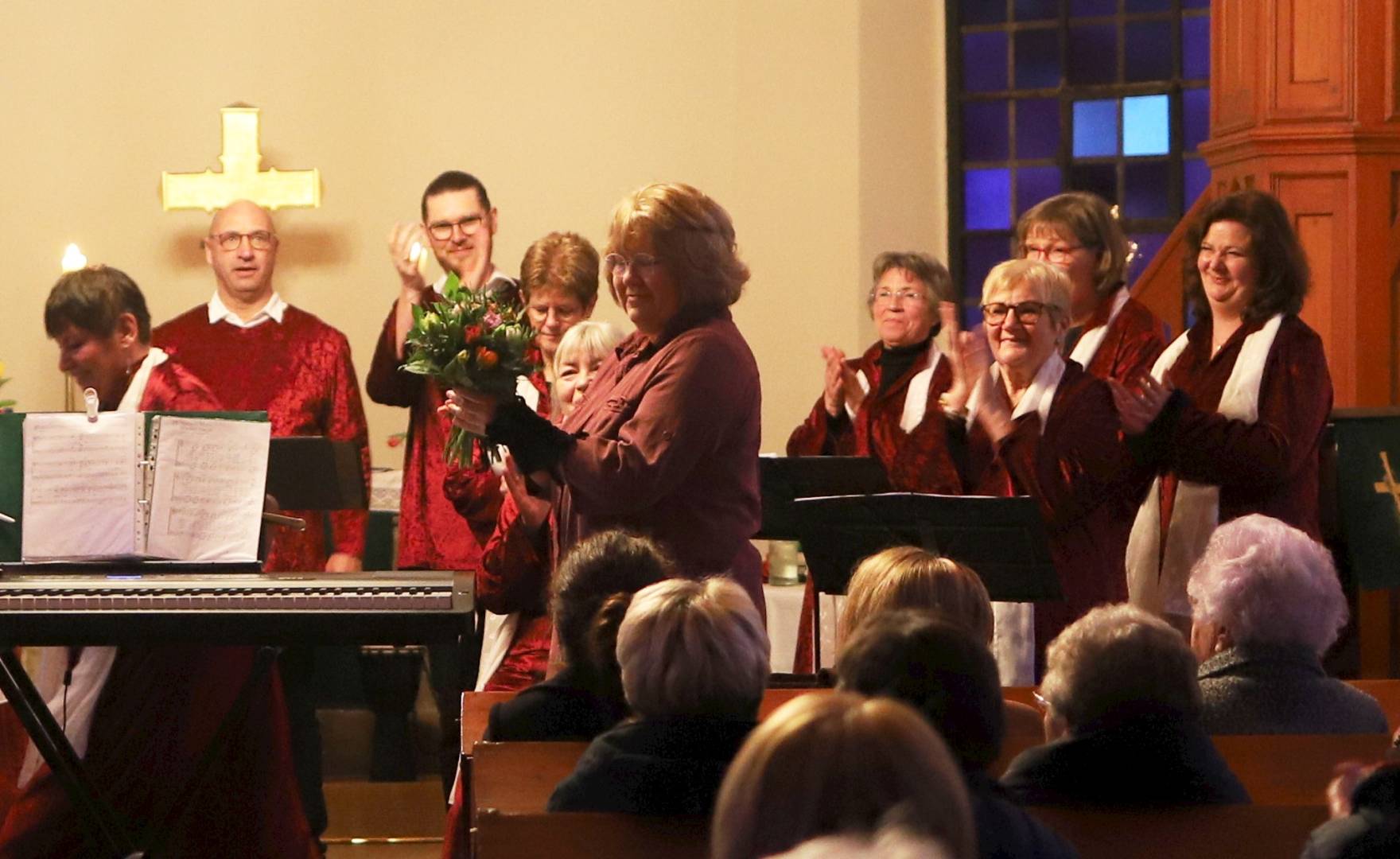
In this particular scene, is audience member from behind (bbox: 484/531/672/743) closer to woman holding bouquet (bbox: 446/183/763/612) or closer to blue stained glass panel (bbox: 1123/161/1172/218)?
woman holding bouquet (bbox: 446/183/763/612)

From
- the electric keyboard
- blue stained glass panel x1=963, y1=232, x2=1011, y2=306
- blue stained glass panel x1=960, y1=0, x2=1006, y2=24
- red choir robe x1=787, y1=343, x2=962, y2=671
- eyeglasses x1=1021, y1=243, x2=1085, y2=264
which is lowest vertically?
the electric keyboard

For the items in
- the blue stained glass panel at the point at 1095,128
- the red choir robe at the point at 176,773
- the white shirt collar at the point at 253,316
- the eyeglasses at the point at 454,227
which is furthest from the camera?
the blue stained glass panel at the point at 1095,128

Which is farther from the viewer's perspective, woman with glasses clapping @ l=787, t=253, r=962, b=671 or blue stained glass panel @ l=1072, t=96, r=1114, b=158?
blue stained glass panel @ l=1072, t=96, r=1114, b=158

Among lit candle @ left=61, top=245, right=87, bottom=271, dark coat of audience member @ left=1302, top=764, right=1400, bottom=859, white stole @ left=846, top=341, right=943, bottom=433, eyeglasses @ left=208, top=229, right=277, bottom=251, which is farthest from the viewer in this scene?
lit candle @ left=61, top=245, right=87, bottom=271

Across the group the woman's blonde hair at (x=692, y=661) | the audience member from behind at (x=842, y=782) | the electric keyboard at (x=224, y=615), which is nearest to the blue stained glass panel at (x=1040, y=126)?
the electric keyboard at (x=224, y=615)

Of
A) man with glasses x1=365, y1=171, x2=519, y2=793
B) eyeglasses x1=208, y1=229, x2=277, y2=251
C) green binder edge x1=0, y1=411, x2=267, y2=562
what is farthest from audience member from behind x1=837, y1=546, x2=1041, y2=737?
eyeglasses x1=208, y1=229, x2=277, y2=251

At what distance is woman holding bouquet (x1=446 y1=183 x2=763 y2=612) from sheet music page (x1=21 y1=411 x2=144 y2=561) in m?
0.99

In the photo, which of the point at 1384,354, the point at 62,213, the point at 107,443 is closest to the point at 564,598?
the point at 107,443

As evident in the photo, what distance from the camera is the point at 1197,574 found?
389 cm

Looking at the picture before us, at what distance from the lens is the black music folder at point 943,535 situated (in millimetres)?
4684

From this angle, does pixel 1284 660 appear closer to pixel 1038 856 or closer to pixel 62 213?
pixel 1038 856

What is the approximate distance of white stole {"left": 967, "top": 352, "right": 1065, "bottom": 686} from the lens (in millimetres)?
5105

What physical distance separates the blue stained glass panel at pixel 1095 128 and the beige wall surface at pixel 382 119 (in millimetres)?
1049

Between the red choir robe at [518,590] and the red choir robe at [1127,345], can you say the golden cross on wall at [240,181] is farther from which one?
the red choir robe at [1127,345]
